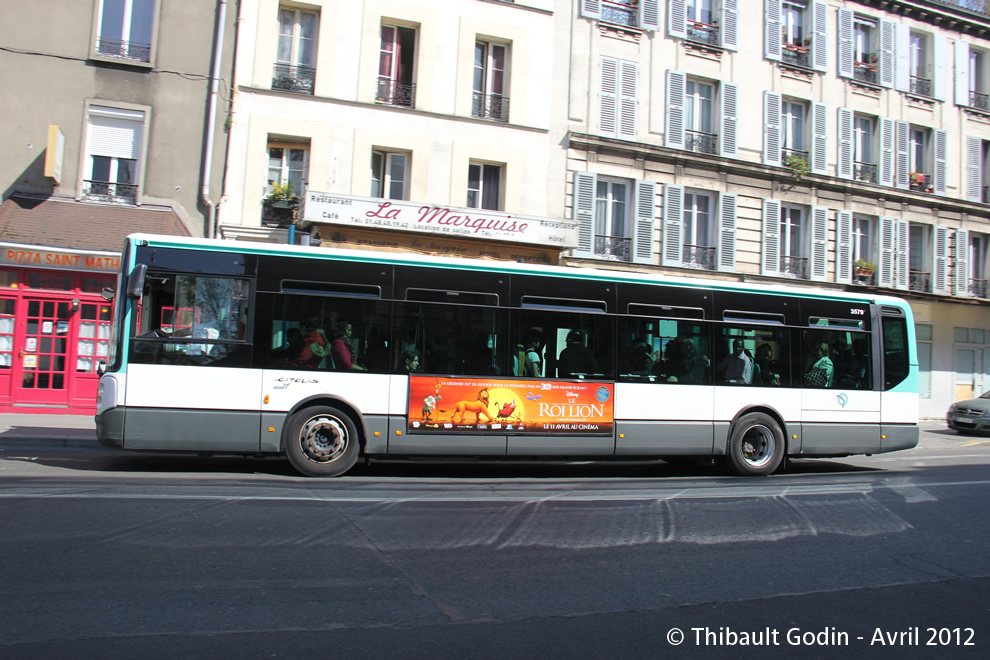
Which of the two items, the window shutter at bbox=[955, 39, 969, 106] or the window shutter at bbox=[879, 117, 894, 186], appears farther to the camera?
the window shutter at bbox=[955, 39, 969, 106]

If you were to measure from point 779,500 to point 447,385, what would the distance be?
4.03 meters

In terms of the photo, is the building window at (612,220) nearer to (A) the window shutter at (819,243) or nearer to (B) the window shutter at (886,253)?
(A) the window shutter at (819,243)

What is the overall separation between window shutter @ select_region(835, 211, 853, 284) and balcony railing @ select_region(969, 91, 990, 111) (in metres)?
6.94

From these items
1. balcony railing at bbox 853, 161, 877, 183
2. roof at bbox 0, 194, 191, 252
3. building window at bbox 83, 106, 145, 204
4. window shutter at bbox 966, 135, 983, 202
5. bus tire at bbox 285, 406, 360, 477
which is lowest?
bus tire at bbox 285, 406, 360, 477

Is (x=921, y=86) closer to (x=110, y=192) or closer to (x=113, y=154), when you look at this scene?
(x=113, y=154)

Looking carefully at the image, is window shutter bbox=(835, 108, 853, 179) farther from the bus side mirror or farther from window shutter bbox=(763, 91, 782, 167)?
the bus side mirror

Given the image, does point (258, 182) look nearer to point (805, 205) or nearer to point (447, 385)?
point (447, 385)

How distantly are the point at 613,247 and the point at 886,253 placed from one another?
9398 millimetres

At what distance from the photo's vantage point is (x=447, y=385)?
943 cm

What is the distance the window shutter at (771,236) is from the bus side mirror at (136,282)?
17.6m

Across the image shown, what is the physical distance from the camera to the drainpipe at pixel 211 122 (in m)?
16.1

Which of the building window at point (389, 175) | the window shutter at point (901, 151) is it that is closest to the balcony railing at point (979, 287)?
the window shutter at point (901, 151)

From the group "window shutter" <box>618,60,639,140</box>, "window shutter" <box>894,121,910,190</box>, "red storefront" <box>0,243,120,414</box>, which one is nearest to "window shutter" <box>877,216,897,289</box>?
"window shutter" <box>894,121,910,190</box>

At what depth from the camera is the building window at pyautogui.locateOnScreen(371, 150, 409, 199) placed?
18047 millimetres
